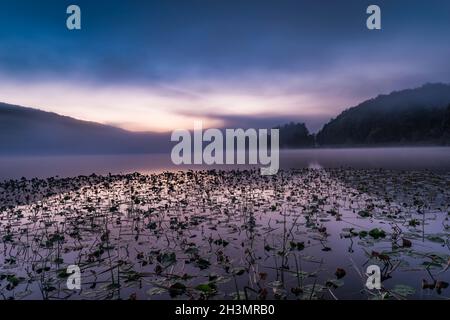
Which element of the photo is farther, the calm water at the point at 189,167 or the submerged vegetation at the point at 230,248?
the calm water at the point at 189,167

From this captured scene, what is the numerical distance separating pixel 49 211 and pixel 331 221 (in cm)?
1346

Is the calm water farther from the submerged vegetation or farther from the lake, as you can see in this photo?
the lake

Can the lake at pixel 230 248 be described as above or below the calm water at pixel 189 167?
below

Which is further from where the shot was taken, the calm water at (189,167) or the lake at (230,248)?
the calm water at (189,167)

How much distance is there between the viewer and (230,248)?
914 cm

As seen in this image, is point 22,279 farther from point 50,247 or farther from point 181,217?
point 181,217

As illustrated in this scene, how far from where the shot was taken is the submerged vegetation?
6.54 metres

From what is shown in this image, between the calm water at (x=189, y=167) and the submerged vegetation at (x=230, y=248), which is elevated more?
the calm water at (x=189, y=167)

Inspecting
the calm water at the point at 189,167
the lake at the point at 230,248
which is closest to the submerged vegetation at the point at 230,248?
the lake at the point at 230,248

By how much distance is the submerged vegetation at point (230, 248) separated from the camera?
6543 mm

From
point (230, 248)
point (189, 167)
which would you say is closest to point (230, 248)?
point (230, 248)

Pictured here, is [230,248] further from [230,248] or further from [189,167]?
[189,167]

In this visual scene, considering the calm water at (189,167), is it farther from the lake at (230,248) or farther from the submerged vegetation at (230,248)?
the lake at (230,248)
